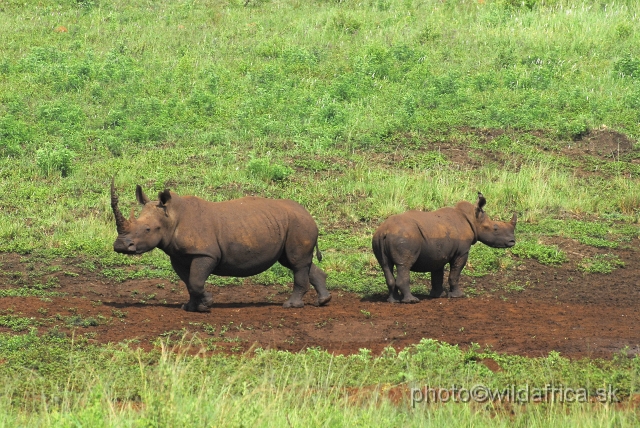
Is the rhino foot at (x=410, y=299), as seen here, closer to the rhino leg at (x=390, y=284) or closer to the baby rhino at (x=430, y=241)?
the baby rhino at (x=430, y=241)

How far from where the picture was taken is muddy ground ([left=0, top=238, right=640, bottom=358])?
10.5 meters

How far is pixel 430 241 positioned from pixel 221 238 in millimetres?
2503

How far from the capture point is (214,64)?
75.3 ft

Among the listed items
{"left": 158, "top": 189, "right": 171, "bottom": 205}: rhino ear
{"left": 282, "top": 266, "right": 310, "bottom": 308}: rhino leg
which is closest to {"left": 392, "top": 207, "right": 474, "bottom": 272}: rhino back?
{"left": 282, "top": 266, "right": 310, "bottom": 308}: rhino leg

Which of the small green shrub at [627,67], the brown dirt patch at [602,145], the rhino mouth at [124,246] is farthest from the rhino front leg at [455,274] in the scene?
the small green shrub at [627,67]

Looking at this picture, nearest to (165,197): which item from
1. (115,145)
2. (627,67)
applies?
(115,145)

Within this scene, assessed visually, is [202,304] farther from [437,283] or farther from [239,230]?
[437,283]

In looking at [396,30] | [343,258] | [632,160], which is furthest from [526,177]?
[396,30]

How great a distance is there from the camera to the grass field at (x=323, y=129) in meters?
14.0

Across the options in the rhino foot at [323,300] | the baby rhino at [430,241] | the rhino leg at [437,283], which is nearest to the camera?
the rhino foot at [323,300]

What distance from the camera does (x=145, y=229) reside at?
1176 centimetres

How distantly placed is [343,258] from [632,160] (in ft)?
22.9

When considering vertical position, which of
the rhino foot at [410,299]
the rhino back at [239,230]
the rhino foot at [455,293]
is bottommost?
the rhino foot at [455,293]

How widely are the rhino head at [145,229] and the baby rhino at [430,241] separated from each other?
8.74 ft
